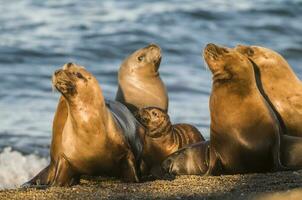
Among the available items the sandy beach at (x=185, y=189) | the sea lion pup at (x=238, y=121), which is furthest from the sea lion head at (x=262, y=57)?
the sandy beach at (x=185, y=189)

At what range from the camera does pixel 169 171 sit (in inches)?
365

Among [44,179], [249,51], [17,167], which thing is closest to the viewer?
[44,179]

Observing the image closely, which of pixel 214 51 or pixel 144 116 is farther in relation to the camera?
pixel 144 116

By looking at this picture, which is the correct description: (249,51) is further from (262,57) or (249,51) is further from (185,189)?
(185,189)

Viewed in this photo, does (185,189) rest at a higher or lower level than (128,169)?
higher

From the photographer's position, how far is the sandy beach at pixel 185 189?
747 centimetres

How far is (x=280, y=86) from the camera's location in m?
9.75

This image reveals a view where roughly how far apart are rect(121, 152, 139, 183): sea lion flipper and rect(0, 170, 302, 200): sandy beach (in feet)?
0.52

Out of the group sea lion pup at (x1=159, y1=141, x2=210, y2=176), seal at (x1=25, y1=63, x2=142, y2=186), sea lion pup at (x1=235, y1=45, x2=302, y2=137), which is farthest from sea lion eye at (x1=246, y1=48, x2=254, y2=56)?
seal at (x1=25, y1=63, x2=142, y2=186)

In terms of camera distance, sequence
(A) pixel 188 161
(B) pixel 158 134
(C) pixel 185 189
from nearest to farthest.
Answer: (C) pixel 185 189, (A) pixel 188 161, (B) pixel 158 134

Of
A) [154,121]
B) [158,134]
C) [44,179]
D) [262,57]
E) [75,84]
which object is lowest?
[44,179]

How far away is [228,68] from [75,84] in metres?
1.34

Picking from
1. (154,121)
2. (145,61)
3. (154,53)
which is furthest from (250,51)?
(145,61)

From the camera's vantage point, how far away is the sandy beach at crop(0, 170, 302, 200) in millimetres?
7473
